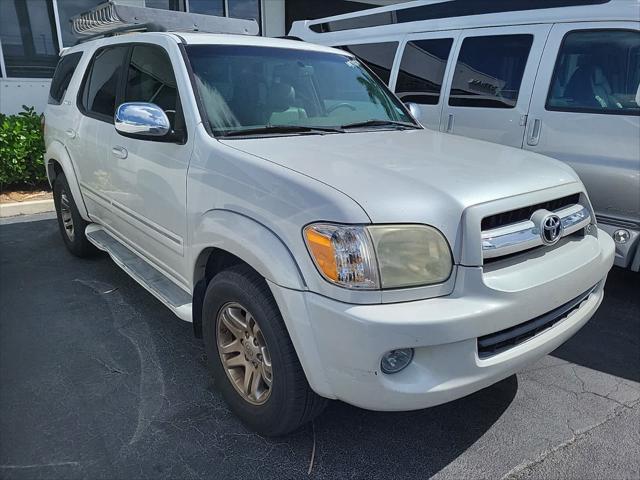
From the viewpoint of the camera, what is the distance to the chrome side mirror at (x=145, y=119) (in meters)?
2.73

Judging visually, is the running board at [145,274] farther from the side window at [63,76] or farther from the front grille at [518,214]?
the front grille at [518,214]

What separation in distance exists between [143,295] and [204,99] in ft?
6.44

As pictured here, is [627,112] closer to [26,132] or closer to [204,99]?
[204,99]

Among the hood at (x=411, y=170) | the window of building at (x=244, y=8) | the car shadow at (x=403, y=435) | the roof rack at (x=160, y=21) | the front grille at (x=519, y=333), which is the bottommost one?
the car shadow at (x=403, y=435)

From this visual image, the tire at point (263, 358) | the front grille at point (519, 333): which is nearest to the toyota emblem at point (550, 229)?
the front grille at point (519, 333)

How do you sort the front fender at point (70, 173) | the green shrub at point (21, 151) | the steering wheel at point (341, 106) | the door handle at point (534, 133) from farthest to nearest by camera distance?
1. the green shrub at point (21, 151)
2. the front fender at point (70, 173)
3. the door handle at point (534, 133)
4. the steering wheel at point (341, 106)

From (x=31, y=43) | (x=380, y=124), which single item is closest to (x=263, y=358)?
(x=380, y=124)

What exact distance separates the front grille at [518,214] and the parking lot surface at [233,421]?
112 centimetres

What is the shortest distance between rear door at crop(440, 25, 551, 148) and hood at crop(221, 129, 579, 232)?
1.64 m

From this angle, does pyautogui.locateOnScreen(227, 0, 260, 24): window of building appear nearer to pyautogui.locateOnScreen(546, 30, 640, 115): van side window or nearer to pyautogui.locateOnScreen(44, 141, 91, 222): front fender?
pyautogui.locateOnScreen(44, 141, 91, 222): front fender

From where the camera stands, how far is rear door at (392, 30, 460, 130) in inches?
200

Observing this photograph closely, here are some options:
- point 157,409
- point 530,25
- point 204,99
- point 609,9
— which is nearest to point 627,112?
point 609,9

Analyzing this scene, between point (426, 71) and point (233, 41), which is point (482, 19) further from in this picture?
point (233, 41)

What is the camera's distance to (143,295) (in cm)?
413
